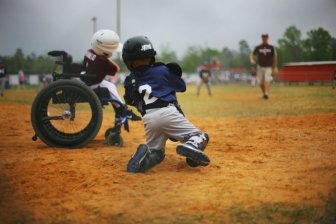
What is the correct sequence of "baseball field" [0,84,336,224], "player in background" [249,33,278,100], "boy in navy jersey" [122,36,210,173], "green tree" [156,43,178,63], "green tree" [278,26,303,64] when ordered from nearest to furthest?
"baseball field" [0,84,336,224] → "boy in navy jersey" [122,36,210,173] → "green tree" [278,26,303,64] → "player in background" [249,33,278,100] → "green tree" [156,43,178,63]

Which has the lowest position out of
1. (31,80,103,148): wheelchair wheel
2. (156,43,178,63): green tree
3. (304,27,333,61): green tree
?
(31,80,103,148): wheelchair wheel

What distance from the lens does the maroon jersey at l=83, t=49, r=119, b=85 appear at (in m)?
4.07

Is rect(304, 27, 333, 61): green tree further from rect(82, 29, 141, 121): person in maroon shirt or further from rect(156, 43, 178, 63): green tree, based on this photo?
rect(156, 43, 178, 63): green tree

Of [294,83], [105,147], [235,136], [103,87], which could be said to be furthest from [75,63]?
[294,83]

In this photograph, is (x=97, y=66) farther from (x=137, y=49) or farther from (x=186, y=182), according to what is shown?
(x=186, y=182)

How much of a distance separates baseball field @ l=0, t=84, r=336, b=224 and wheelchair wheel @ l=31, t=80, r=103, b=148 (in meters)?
0.12

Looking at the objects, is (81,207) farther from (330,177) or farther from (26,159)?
(330,177)

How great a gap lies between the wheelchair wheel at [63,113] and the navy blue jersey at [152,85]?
64 cm

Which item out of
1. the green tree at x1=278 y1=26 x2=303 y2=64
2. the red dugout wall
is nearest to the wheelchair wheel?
the red dugout wall

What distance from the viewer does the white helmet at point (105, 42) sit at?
13.4ft

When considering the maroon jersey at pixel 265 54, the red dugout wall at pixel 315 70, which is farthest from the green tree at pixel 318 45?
the maroon jersey at pixel 265 54

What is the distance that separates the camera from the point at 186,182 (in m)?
2.41

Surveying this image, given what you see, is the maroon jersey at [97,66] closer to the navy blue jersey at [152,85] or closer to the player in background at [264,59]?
the navy blue jersey at [152,85]

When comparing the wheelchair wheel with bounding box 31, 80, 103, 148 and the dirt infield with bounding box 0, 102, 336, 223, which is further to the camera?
the wheelchair wheel with bounding box 31, 80, 103, 148
